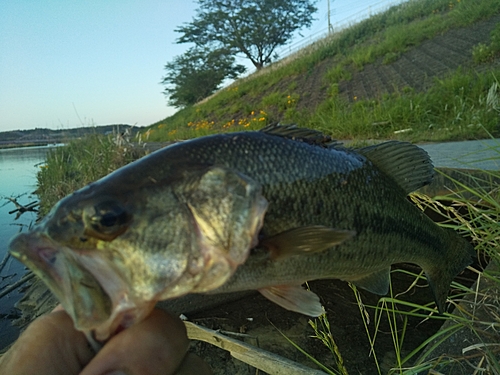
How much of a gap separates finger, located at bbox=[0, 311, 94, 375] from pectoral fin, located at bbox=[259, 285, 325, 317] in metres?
0.63

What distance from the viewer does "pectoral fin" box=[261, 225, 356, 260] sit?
1096mm

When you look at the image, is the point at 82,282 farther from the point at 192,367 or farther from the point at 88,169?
the point at 88,169

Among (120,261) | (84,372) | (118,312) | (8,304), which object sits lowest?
(8,304)

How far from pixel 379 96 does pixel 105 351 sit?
38.4ft

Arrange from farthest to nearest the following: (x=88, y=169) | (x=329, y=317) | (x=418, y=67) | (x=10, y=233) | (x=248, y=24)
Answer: (x=248, y=24) < (x=418, y=67) < (x=10, y=233) < (x=88, y=169) < (x=329, y=317)

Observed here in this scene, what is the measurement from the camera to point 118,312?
0.95 meters

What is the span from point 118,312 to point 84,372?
0.25 meters

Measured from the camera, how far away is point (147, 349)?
1083 millimetres

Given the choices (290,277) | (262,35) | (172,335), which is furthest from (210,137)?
(262,35)

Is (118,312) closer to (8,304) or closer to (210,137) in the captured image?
(210,137)

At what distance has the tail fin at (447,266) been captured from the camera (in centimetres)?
174

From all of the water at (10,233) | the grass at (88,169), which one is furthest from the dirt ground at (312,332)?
the grass at (88,169)

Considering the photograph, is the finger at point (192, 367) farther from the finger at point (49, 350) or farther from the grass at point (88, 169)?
the grass at point (88, 169)

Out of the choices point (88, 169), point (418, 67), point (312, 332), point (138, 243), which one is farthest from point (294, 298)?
point (418, 67)
